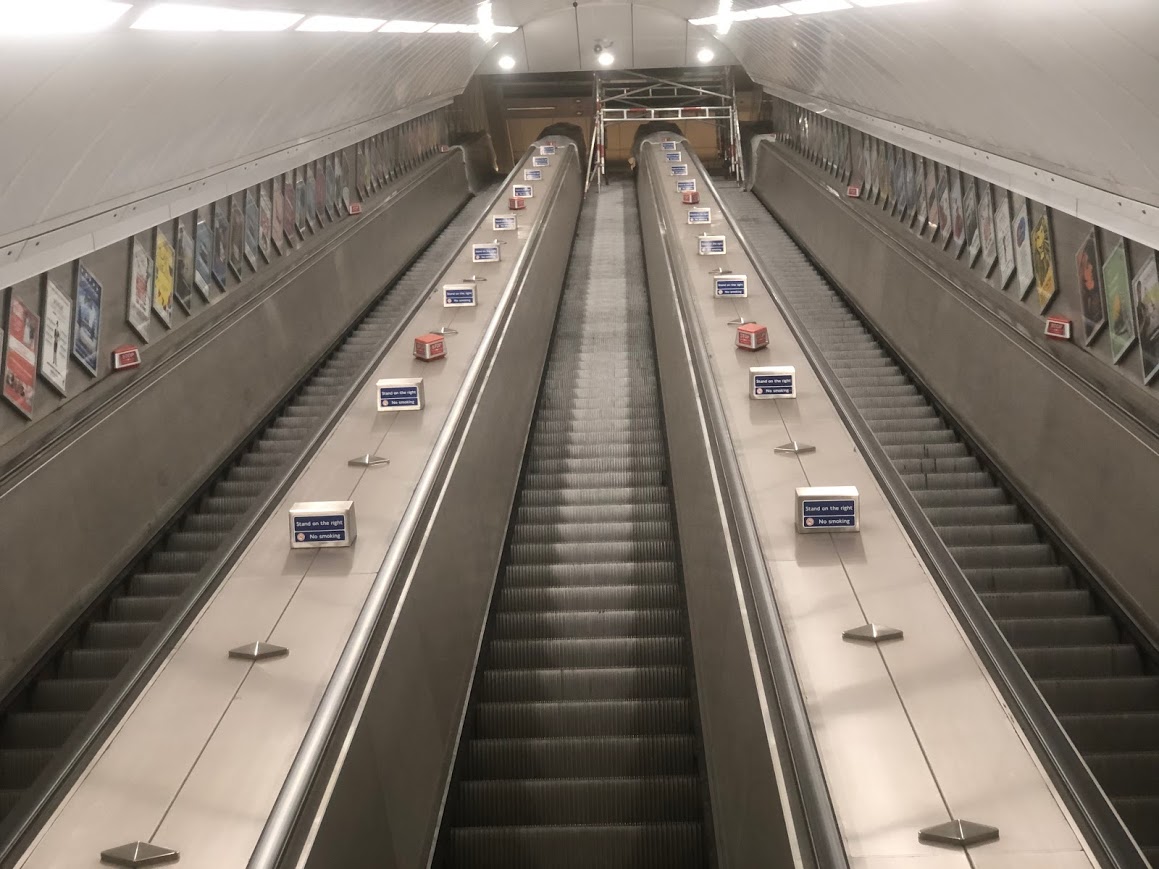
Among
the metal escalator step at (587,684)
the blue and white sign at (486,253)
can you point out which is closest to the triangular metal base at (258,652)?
the metal escalator step at (587,684)

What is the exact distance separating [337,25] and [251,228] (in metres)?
2.49

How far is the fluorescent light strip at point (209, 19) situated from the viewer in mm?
5004

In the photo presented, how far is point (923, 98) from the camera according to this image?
8.36m

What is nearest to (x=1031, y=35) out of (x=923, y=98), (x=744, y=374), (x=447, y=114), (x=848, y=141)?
(x=744, y=374)

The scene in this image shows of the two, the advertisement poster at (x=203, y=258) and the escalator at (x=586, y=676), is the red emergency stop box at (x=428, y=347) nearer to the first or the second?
the escalator at (x=586, y=676)

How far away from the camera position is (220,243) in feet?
30.4

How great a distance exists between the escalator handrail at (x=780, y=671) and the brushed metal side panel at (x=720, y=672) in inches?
3.2

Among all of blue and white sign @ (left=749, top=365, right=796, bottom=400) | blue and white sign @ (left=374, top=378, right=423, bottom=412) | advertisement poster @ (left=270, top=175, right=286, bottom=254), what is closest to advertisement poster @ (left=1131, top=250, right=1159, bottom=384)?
blue and white sign @ (left=749, top=365, right=796, bottom=400)

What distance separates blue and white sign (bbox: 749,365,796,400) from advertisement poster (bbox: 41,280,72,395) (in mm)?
4163

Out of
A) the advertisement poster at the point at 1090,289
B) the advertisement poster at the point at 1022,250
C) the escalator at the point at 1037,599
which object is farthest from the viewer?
the advertisement poster at the point at 1022,250

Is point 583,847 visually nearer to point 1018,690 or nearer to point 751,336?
point 1018,690

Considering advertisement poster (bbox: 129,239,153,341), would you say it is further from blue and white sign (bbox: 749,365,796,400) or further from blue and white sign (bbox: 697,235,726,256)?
blue and white sign (bbox: 697,235,726,256)

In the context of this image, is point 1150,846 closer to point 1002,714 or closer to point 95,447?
point 1002,714

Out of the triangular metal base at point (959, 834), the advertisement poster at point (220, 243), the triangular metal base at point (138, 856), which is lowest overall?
the triangular metal base at point (959, 834)
